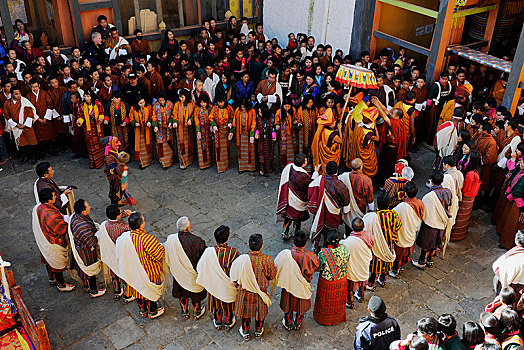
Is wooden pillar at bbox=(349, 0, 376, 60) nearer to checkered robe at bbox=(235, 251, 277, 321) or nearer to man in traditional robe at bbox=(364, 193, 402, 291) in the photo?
man in traditional robe at bbox=(364, 193, 402, 291)

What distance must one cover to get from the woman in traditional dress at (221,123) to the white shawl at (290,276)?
4119 millimetres

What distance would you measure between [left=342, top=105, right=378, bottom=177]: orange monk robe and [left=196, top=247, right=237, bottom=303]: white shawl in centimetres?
395

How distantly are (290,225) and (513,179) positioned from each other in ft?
11.3

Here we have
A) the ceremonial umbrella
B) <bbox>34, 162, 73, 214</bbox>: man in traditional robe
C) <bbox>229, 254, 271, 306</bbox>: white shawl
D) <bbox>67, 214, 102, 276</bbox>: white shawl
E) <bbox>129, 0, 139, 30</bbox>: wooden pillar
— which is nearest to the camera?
<bbox>229, 254, 271, 306</bbox>: white shawl

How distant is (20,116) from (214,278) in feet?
19.1

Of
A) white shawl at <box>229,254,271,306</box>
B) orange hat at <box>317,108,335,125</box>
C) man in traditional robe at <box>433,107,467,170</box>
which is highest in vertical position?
orange hat at <box>317,108,335,125</box>

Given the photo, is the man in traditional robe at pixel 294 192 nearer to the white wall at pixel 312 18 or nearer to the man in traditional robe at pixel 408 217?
the man in traditional robe at pixel 408 217

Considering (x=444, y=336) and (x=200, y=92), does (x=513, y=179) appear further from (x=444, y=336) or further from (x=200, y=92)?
(x=200, y=92)

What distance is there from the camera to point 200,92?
9766mm

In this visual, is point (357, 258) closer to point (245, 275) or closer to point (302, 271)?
point (302, 271)

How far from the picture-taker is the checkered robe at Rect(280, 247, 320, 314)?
568 centimetres

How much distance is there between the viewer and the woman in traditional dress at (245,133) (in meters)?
9.28

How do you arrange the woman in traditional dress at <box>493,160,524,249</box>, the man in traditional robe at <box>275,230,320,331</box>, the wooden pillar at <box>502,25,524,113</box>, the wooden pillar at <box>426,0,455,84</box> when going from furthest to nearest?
the wooden pillar at <box>426,0,455,84</box> < the wooden pillar at <box>502,25,524,113</box> < the woman in traditional dress at <box>493,160,524,249</box> < the man in traditional robe at <box>275,230,320,331</box>

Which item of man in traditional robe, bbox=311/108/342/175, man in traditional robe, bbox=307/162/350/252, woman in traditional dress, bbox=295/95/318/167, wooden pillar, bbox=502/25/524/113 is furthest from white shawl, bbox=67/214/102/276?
wooden pillar, bbox=502/25/524/113
